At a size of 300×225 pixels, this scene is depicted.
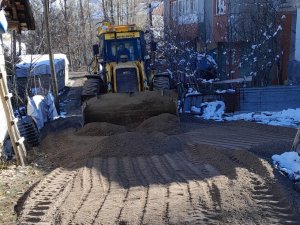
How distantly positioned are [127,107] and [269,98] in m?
5.01

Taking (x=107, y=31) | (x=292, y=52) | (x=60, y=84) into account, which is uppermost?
(x=107, y=31)

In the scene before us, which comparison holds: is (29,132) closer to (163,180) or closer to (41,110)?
(41,110)

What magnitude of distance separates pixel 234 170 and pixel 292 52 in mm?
12474

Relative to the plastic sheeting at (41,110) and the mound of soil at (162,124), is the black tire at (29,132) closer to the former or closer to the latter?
the plastic sheeting at (41,110)

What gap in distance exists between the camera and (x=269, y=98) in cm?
1395

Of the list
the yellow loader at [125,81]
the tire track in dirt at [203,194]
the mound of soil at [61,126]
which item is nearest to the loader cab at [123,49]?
the yellow loader at [125,81]

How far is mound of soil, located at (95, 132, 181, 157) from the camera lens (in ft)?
28.7

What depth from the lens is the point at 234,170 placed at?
23.0 ft

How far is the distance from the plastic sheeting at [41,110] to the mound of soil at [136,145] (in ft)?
11.7

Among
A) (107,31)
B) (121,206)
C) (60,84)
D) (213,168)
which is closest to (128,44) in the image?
(107,31)

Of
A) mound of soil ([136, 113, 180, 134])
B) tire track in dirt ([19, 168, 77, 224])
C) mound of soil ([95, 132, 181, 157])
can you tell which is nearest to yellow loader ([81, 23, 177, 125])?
mound of soil ([136, 113, 180, 134])

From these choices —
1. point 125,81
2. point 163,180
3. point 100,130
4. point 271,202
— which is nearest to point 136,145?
point 100,130

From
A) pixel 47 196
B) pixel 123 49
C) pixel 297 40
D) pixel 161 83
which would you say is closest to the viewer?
pixel 47 196

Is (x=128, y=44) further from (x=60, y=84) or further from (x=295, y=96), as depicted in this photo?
(x=60, y=84)
